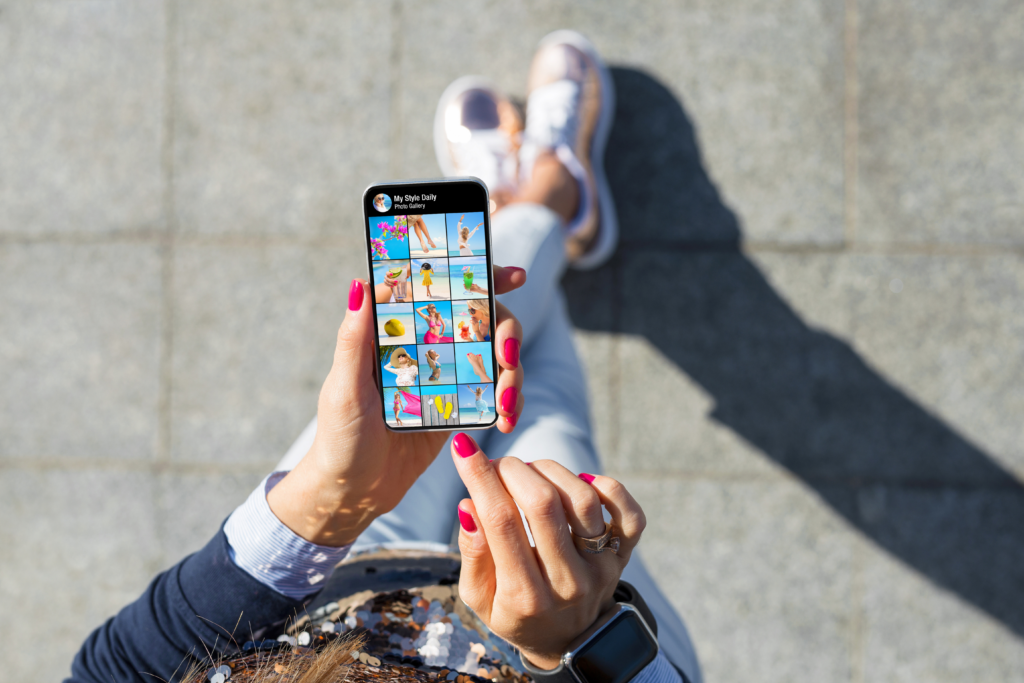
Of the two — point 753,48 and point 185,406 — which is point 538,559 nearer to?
point 185,406

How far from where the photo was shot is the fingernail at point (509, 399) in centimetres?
103

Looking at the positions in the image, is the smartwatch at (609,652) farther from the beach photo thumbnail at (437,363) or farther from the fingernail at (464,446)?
the beach photo thumbnail at (437,363)

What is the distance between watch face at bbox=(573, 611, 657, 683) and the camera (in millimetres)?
921

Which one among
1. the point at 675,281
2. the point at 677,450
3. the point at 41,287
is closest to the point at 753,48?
the point at 675,281

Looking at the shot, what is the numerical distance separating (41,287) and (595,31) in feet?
7.88

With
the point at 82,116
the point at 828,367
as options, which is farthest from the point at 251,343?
the point at 828,367

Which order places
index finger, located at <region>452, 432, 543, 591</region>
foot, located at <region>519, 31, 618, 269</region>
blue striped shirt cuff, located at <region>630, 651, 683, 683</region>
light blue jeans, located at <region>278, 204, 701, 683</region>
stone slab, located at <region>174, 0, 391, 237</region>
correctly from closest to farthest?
index finger, located at <region>452, 432, 543, 591</region> → blue striped shirt cuff, located at <region>630, 651, 683, 683</region> → light blue jeans, located at <region>278, 204, 701, 683</region> → foot, located at <region>519, 31, 618, 269</region> → stone slab, located at <region>174, 0, 391, 237</region>

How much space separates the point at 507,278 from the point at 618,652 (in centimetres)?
63

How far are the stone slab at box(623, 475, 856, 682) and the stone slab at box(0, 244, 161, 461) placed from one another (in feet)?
6.45

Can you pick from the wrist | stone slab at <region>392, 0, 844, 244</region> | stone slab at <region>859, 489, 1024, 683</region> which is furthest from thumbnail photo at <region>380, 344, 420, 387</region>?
stone slab at <region>859, 489, 1024, 683</region>

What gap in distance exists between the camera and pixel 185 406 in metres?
2.37

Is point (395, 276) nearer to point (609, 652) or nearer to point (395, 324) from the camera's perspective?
point (395, 324)

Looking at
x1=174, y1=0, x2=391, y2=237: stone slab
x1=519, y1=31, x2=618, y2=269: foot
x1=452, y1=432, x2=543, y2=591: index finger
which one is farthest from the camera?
x1=174, y1=0, x2=391, y2=237: stone slab

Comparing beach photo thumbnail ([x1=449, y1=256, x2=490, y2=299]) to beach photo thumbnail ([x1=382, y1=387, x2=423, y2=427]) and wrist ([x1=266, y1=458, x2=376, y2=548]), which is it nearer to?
beach photo thumbnail ([x1=382, y1=387, x2=423, y2=427])
